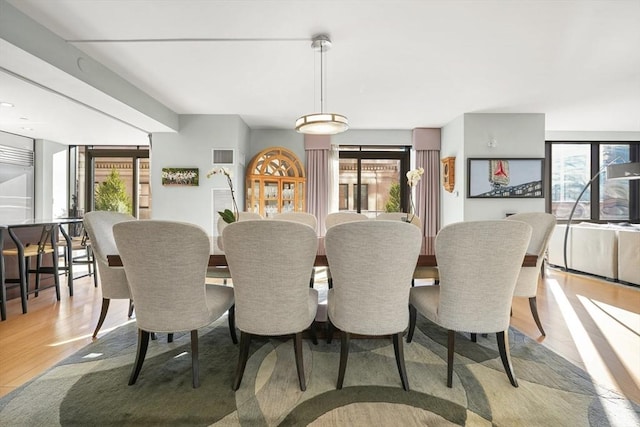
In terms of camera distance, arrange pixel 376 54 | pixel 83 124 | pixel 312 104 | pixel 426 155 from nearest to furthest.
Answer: pixel 376 54 < pixel 312 104 < pixel 83 124 < pixel 426 155

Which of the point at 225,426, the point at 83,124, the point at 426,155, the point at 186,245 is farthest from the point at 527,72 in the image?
the point at 83,124

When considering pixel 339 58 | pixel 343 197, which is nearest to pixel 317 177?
pixel 343 197

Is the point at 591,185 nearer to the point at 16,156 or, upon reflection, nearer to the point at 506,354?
the point at 506,354

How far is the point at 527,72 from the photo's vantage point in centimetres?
344

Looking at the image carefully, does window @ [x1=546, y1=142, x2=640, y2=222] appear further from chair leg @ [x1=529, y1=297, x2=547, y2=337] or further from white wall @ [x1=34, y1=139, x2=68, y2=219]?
white wall @ [x1=34, y1=139, x2=68, y2=219]

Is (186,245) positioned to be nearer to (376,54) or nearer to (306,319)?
(306,319)

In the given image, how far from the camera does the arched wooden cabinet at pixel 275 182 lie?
5375mm

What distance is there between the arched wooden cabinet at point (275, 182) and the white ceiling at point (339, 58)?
85 centimetres

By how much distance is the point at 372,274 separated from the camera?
1581mm

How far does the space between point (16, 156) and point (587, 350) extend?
8471 mm

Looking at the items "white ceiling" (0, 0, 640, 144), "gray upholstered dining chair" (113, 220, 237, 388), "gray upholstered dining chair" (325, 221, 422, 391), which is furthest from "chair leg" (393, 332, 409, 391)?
"white ceiling" (0, 0, 640, 144)

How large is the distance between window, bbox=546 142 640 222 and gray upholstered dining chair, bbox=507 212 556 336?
15.8ft

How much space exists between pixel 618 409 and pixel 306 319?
1587mm

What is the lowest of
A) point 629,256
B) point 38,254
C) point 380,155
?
point 629,256
